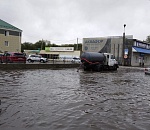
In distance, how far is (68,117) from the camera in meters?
6.42

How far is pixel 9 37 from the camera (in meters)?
49.7

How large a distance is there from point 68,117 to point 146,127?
2215 mm

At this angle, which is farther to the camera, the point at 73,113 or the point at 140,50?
the point at 140,50

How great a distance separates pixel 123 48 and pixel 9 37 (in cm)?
2588

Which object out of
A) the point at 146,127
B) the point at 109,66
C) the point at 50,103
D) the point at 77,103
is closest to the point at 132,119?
the point at 146,127

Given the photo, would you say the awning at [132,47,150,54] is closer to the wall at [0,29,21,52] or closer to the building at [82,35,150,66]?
the building at [82,35,150,66]

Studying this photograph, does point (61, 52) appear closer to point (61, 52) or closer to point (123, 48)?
point (61, 52)

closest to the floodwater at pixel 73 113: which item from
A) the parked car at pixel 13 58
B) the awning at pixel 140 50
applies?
the parked car at pixel 13 58

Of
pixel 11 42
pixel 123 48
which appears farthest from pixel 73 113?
pixel 11 42

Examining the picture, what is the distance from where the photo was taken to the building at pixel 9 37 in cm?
4856

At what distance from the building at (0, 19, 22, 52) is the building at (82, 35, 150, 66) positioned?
1611 cm

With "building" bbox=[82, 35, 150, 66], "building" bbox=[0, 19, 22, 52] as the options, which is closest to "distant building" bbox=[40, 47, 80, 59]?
"building" bbox=[82, 35, 150, 66]

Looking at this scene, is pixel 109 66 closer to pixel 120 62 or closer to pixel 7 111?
pixel 120 62

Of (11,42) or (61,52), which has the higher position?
(11,42)
